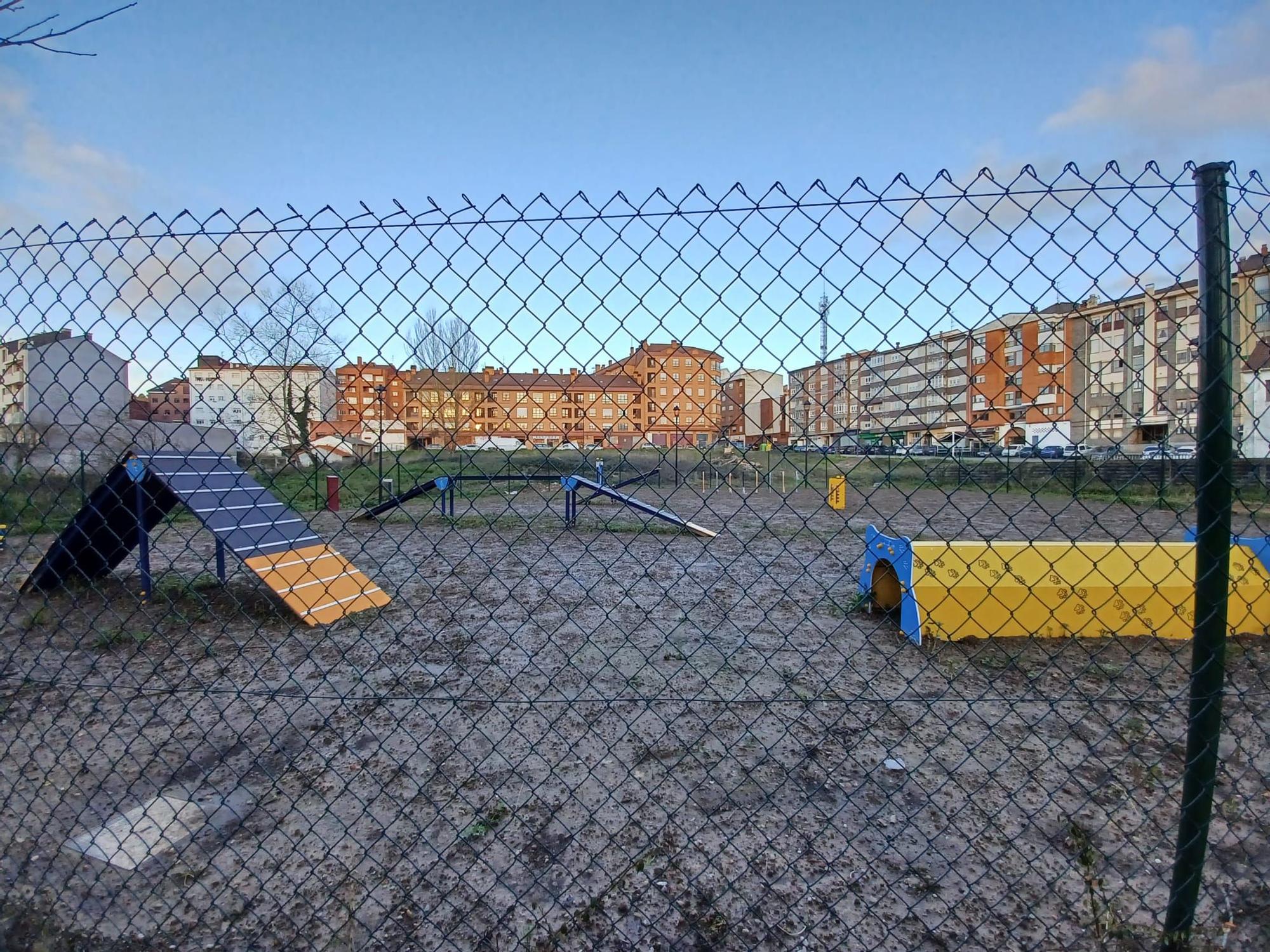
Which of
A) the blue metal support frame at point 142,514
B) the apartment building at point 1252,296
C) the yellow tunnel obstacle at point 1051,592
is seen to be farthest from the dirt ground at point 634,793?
the blue metal support frame at point 142,514

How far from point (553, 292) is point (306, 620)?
4.38 metres

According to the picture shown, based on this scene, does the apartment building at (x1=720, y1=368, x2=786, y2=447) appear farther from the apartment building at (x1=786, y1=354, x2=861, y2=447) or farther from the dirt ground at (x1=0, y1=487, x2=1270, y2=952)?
the dirt ground at (x1=0, y1=487, x2=1270, y2=952)

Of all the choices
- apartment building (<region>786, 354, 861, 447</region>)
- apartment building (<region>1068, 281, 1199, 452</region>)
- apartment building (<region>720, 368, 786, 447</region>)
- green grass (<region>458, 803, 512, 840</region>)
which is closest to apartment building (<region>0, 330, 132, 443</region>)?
apartment building (<region>720, 368, 786, 447</region>)

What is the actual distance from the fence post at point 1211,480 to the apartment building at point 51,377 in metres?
2.20

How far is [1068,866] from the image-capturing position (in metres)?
2.04

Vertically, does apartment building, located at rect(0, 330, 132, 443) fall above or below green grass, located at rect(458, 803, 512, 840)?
above

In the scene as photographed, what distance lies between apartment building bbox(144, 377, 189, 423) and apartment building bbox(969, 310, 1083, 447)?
1.72m

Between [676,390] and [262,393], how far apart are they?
1121 mm

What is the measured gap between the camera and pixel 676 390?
1479 millimetres

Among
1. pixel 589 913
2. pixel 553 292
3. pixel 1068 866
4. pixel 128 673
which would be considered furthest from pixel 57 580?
pixel 1068 866

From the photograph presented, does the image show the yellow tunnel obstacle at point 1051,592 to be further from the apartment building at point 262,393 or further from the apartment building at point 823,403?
the apartment building at point 262,393

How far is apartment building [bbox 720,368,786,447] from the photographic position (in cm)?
145

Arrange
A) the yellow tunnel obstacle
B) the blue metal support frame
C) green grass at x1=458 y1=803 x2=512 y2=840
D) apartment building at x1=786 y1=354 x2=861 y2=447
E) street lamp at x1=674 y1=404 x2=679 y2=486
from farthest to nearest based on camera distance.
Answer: the blue metal support frame < the yellow tunnel obstacle < green grass at x1=458 y1=803 x2=512 y2=840 < street lamp at x1=674 y1=404 x2=679 y2=486 < apartment building at x1=786 y1=354 x2=861 y2=447

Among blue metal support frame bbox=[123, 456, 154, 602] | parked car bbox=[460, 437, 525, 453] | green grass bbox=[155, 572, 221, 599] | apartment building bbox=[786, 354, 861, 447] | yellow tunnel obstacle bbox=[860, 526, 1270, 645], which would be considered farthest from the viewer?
green grass bbox=[155, 572, 221, 599]
